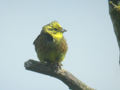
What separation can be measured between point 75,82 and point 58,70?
13.1 inches

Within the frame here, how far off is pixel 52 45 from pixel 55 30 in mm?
353

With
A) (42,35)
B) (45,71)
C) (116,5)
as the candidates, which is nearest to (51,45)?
(42,35)

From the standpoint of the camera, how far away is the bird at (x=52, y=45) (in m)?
5.18

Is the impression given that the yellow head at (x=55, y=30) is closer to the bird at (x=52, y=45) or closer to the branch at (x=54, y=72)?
the bird at (x=52, y=45)

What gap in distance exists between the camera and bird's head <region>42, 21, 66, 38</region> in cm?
529

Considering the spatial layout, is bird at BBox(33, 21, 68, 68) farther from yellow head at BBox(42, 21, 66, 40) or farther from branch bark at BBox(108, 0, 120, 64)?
branch bark at BBox(108, 0, 120, 64)

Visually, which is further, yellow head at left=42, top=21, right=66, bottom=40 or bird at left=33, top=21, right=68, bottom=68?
yellow head at left=42, top=21, right=66, bottom=40

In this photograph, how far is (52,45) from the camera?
203 inches

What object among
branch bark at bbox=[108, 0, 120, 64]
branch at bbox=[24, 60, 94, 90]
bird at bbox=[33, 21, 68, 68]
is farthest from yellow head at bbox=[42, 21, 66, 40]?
branch bark at bbox=[108, 0, 120, 64]

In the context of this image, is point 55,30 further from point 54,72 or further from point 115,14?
point 115,14

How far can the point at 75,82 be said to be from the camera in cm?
397

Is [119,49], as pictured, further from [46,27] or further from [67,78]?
[46,27]

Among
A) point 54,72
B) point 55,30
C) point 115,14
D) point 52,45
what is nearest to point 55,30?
point 55,30

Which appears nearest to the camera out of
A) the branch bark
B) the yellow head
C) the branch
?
the branch bark
